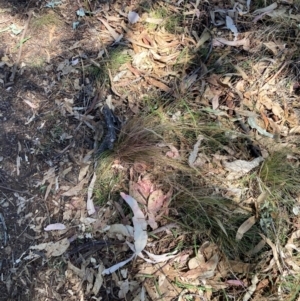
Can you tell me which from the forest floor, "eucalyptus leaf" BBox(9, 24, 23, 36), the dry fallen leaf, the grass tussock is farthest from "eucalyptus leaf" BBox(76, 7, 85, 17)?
the dry fallen leaf

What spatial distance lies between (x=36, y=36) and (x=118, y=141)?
1.01 m

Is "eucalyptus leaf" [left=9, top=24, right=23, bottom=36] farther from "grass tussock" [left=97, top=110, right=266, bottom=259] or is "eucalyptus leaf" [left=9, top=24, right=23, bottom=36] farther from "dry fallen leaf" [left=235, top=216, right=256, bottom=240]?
"dry fallen leaf" [left=235, top=216, right=256, bottom=240]

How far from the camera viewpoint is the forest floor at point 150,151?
2.20m

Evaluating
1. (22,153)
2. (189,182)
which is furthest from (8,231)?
(189,182)

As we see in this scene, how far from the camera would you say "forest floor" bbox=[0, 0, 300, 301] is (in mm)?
2201

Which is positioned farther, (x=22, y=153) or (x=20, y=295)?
(x=22, y=153)

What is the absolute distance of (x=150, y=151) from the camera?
2.39 m

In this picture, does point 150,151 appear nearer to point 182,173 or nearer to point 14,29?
point 182,173

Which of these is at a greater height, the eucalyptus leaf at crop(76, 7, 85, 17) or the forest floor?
the eucalyptus leaf at crop(76, 7, 85, 17)

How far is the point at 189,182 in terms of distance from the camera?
233cm

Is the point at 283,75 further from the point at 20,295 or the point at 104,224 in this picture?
the point at 20,295

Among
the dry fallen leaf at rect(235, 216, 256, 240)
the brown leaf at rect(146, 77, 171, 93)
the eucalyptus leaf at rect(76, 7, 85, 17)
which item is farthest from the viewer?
the eucalyptus leaf at rect(76, 7, 85, 17)

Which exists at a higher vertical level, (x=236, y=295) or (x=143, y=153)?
(x=143, y=153)

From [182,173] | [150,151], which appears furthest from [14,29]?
[182,173]
